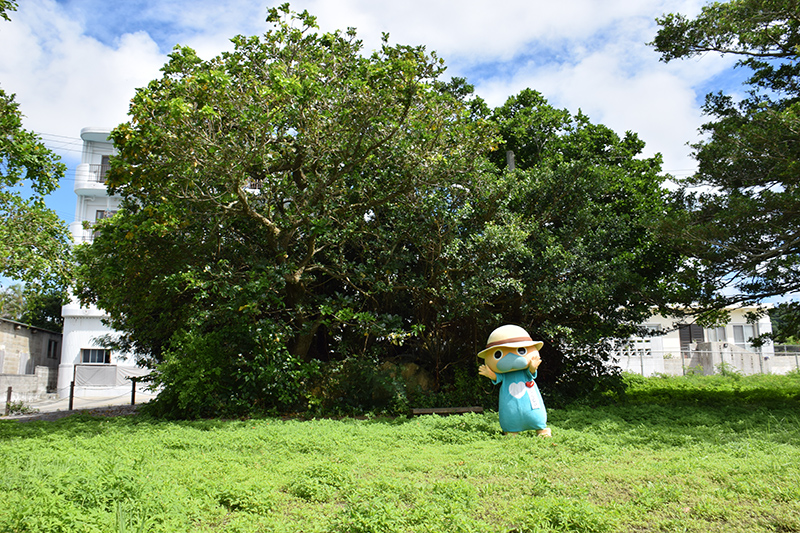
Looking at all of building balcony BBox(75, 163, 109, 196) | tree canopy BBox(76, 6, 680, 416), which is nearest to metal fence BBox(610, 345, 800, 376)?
tree canopy BBox(76, 6, 680, 416)

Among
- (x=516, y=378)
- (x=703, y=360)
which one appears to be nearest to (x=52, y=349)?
(x=516, y=378)

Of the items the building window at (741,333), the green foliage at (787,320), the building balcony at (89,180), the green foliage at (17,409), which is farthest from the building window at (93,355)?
the building window at (741,333)

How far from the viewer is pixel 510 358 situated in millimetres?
8969

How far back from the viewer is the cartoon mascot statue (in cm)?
867

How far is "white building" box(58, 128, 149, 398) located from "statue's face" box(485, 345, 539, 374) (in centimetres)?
2001

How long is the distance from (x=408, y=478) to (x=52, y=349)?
1208 inches

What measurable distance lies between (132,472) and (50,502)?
100 centimetres

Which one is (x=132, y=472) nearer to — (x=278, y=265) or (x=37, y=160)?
(x=278, y=265)

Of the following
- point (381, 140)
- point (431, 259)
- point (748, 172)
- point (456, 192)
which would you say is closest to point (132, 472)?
point (381, 140)

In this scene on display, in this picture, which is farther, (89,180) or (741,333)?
(741,333)

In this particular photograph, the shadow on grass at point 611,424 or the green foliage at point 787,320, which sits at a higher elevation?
the green foliage at point 787,320

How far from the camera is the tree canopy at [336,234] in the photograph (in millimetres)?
10523

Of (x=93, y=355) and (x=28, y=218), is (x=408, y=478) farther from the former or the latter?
(x=93, y=355)

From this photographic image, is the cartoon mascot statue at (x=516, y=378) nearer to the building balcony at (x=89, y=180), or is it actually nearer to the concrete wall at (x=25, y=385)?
the concrete wall at (x=25, y=385)
